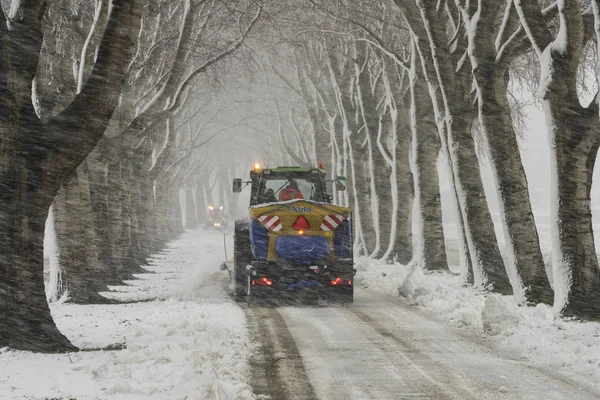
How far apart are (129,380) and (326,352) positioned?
2716 millimetres

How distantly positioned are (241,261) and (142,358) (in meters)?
6.58

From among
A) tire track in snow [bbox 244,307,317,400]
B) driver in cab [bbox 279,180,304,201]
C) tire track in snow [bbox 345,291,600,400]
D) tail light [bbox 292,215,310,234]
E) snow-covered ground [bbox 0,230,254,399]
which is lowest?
tire track in snow [bbox 345,291,600,400]

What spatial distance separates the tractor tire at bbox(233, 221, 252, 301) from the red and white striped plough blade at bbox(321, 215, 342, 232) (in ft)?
5.21

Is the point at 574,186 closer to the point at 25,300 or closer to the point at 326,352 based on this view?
the point at 326,352

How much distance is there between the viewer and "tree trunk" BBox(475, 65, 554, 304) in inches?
450

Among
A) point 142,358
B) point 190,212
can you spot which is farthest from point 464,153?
point 190,212

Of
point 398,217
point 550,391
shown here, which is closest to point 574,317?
point 550,391

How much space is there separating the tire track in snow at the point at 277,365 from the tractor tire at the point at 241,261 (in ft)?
8.99

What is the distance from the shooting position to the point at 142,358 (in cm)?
716

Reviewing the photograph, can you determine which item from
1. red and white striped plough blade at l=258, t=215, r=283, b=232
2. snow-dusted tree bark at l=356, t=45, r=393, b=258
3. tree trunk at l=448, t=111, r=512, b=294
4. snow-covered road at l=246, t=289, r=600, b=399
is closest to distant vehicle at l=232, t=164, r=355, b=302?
red and white striped plough blade at l=258, t=215, r=283, b=232

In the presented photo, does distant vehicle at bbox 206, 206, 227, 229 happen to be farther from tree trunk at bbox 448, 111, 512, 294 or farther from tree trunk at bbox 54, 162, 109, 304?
tree trunk at bbox 448, 111, 512, 294

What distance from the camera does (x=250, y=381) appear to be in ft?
22.4

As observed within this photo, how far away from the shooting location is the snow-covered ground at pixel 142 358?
607 centimetres

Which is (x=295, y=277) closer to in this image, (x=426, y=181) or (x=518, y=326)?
(x=518, y=326)
